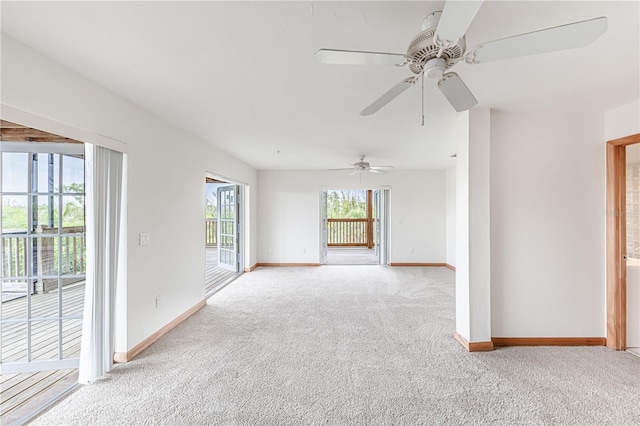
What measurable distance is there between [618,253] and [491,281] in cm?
122

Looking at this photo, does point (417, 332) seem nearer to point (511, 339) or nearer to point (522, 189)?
point (511, 339)

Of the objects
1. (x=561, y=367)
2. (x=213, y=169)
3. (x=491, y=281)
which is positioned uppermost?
(x=213, y=169)

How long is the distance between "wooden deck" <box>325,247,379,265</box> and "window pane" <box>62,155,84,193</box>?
5175 mm

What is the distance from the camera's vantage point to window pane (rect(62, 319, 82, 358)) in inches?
102

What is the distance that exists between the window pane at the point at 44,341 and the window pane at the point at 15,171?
52.2 inches

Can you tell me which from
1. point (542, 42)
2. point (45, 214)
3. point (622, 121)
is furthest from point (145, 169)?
point (622, 121)

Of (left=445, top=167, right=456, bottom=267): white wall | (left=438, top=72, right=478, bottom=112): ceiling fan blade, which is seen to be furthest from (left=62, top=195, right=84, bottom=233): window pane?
(left=445, top=167, right=456, bottom=267): white wall

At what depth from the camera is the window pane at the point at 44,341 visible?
2513 mm

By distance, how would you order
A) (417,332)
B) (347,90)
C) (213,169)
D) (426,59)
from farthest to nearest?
1. (213,169)
2. (417,332)
3. (347,90)
4. (426,59)

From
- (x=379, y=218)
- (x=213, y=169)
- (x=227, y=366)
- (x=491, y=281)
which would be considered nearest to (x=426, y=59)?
(x=491, y=281)

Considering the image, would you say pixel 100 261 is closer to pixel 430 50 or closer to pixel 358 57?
pixel 358 57

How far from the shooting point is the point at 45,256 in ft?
7.66

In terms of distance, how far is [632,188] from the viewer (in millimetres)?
2771

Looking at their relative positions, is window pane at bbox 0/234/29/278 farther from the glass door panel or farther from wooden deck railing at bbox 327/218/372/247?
wooden deck railing at bbox 327/218/372/247
